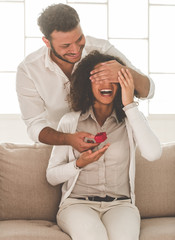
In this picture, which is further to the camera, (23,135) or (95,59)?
(23,135)

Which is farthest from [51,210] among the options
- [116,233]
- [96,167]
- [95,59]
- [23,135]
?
[23,135]

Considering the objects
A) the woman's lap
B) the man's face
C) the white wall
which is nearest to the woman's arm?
the woman's lap

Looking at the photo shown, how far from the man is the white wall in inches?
96.8

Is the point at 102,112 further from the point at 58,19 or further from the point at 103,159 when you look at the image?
the point at 58,19

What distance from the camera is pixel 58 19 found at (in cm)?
263

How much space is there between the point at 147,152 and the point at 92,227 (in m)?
0.51

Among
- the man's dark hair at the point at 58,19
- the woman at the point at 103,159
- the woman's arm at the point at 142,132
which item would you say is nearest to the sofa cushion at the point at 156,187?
the woman at the point at 103,159

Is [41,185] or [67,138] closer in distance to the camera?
[67,138]

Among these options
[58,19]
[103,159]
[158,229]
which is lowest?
[158,229]

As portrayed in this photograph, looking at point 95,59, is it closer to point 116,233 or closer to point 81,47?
point 81,47

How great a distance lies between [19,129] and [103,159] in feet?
10.1

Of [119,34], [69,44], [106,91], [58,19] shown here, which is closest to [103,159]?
[106,91]

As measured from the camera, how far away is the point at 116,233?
211cm

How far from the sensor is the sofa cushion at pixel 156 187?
8.60ft
